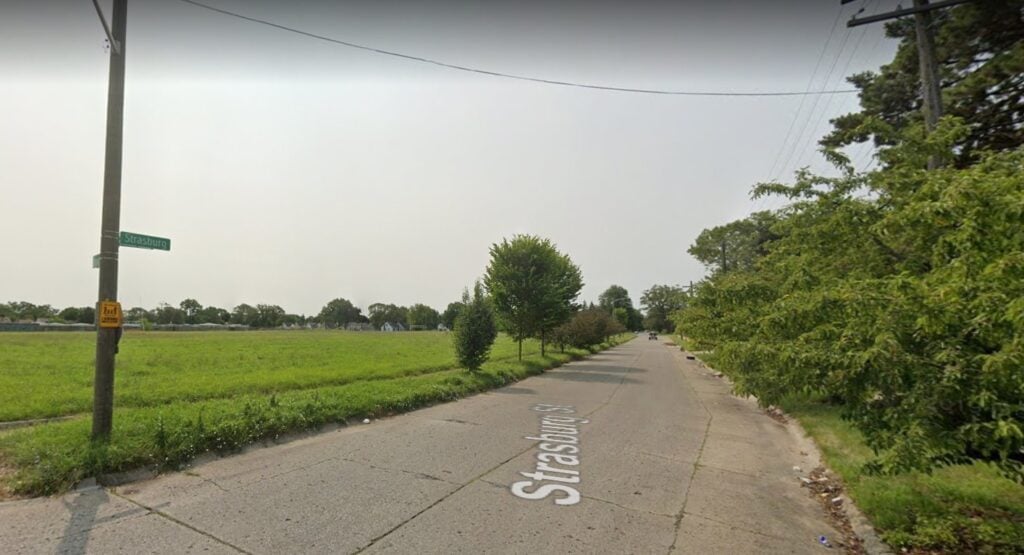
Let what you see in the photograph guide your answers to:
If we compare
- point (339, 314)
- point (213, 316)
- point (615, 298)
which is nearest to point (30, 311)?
point (213, 316)

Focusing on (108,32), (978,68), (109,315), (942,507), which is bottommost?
(942,507)

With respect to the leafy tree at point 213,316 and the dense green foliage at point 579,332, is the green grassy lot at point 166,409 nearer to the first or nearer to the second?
the dense green foliage at point 579,332

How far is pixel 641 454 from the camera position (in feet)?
22.8

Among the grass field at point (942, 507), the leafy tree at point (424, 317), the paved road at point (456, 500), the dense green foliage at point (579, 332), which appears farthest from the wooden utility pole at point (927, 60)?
the leafy tree at point (424, 317)

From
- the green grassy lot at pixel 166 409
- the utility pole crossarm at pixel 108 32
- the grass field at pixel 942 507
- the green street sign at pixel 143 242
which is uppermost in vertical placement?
the utility pole crossarm at pixel 108 32

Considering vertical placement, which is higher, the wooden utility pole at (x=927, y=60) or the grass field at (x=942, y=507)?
the wooden utility pole at (x=927, y=60)

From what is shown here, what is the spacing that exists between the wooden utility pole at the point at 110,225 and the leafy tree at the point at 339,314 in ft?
534

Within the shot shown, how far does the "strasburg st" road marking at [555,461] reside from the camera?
505 centimetres

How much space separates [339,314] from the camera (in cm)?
15875

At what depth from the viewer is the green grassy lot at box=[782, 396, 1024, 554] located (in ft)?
12.4

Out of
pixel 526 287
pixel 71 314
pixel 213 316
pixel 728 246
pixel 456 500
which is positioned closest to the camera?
pixel 456 500

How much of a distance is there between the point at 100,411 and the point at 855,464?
32.0 ft

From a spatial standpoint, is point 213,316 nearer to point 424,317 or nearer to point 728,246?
point 424,317

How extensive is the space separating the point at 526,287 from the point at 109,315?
59.3 feet
